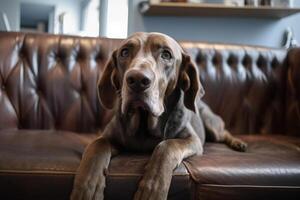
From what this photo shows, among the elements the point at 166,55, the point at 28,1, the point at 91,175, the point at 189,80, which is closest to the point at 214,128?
the point at 189,80

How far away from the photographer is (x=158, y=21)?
285 centimetres

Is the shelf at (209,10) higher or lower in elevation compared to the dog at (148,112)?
higher

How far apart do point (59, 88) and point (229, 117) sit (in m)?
1.00

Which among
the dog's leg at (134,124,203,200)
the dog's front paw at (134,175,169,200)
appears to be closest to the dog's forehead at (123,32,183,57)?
the dog's leg at (134,124,203,200)

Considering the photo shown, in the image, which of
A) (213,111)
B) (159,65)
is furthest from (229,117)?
(159,65)

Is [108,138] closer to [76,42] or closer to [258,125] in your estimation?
[76,42]

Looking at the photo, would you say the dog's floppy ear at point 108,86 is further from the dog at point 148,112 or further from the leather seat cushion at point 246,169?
the leather seat cushion at point 246,169

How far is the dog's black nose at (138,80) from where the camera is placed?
1.28 meters

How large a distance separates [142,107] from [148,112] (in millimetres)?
87

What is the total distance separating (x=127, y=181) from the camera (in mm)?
1214

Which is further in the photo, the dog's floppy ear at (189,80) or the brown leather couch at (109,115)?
the dog's floppy ear at (189,80)

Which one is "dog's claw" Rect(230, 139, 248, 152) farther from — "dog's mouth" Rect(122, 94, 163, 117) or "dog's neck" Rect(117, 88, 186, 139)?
"dog's mouth" Rect(122, 94, 163, 117)

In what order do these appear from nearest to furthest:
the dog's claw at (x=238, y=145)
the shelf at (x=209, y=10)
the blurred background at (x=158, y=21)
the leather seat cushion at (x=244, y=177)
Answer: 1. the leather seat cushion at (x=244, y=177)
2. the dog's claw at (x=238, y=145)
3. the shelf at (x=209, y=10)
4. the blurred background at (x=158, y=21)

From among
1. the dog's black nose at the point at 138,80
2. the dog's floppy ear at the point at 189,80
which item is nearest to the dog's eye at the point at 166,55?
the dog's floppy ear at the point at 189,80
